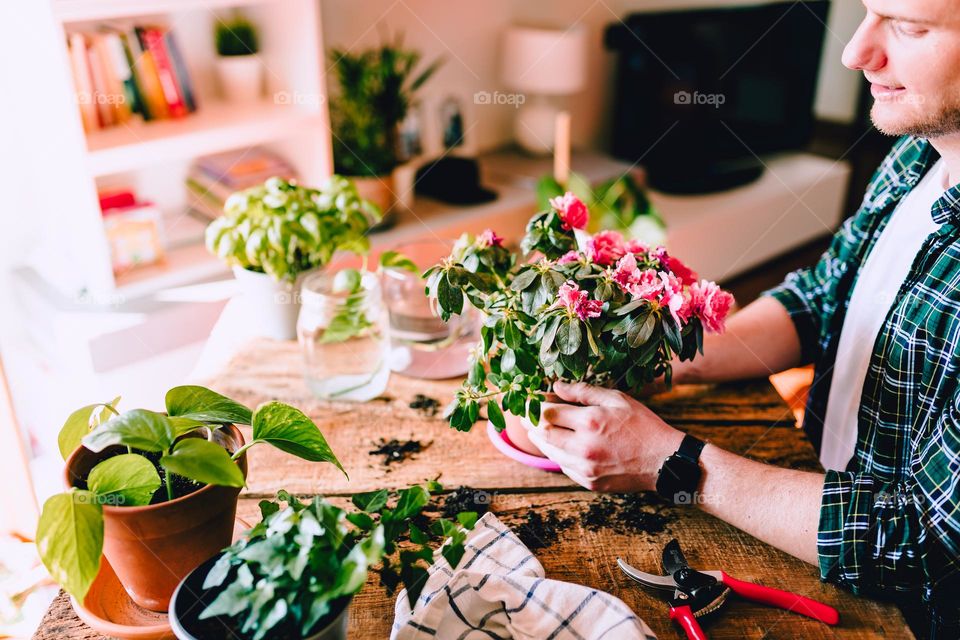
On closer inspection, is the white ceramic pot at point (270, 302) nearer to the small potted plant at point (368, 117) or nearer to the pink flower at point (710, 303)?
the pink flower at point (710, 303)

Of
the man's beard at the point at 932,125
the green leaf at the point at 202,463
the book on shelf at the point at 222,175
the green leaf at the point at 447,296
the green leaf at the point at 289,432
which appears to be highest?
the man's beard at the point at 932,125

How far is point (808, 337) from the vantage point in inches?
56.7

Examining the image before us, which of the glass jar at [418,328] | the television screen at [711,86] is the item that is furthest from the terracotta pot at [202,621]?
the television screen at [711,86]

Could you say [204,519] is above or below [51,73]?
below

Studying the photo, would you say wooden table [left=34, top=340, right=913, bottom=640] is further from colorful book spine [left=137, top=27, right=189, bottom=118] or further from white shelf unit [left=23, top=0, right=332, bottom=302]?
colorful book spine [left=137, top=27, right=189, bottom=118]

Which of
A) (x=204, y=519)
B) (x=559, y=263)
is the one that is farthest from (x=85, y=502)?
(x=559, y=263)

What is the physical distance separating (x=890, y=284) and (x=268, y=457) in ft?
3.42

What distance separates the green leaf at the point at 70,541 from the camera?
2.34 feet

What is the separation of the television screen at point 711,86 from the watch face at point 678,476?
9.46ft

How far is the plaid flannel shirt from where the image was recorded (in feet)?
3.05

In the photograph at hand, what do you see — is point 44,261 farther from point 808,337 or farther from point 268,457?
point 808,337

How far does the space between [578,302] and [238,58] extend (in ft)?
6.90

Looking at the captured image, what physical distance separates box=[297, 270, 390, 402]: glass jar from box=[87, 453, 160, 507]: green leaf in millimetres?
483

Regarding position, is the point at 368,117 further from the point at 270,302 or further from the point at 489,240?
the point at 489,240
